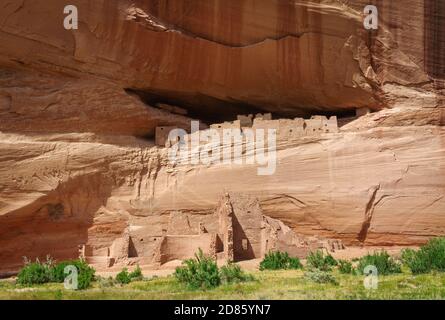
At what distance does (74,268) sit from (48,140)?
5.28m

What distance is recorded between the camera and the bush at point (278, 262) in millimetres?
14062

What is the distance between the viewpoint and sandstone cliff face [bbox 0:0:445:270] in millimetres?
15805

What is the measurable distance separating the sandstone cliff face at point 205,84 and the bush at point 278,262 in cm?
205

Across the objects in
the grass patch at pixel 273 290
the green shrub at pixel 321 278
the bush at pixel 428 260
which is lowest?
the grass patch at pixel 273 290

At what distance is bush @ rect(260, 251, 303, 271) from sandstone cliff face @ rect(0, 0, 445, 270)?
205 centimetres

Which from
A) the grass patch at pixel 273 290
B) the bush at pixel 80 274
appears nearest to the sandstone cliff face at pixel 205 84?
the bush at pixel 80 274

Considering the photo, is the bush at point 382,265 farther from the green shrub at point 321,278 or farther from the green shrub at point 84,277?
the green shrub at point 84,277

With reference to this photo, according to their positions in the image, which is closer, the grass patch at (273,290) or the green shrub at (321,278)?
the grass patch at (273,290)

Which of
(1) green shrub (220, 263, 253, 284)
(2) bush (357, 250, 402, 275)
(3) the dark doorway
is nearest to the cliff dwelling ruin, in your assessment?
(2) bush (357, 250, 402, 275)

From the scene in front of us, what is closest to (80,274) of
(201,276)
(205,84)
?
(201,276)

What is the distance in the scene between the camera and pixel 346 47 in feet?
53.7

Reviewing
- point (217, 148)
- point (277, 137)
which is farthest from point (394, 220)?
point (217, 148)

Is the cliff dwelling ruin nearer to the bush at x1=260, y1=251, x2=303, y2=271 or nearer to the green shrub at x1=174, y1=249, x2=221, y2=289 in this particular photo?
the bush at x1=260, y1=251, x2=303, y2=271

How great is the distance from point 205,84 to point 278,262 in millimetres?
6182
